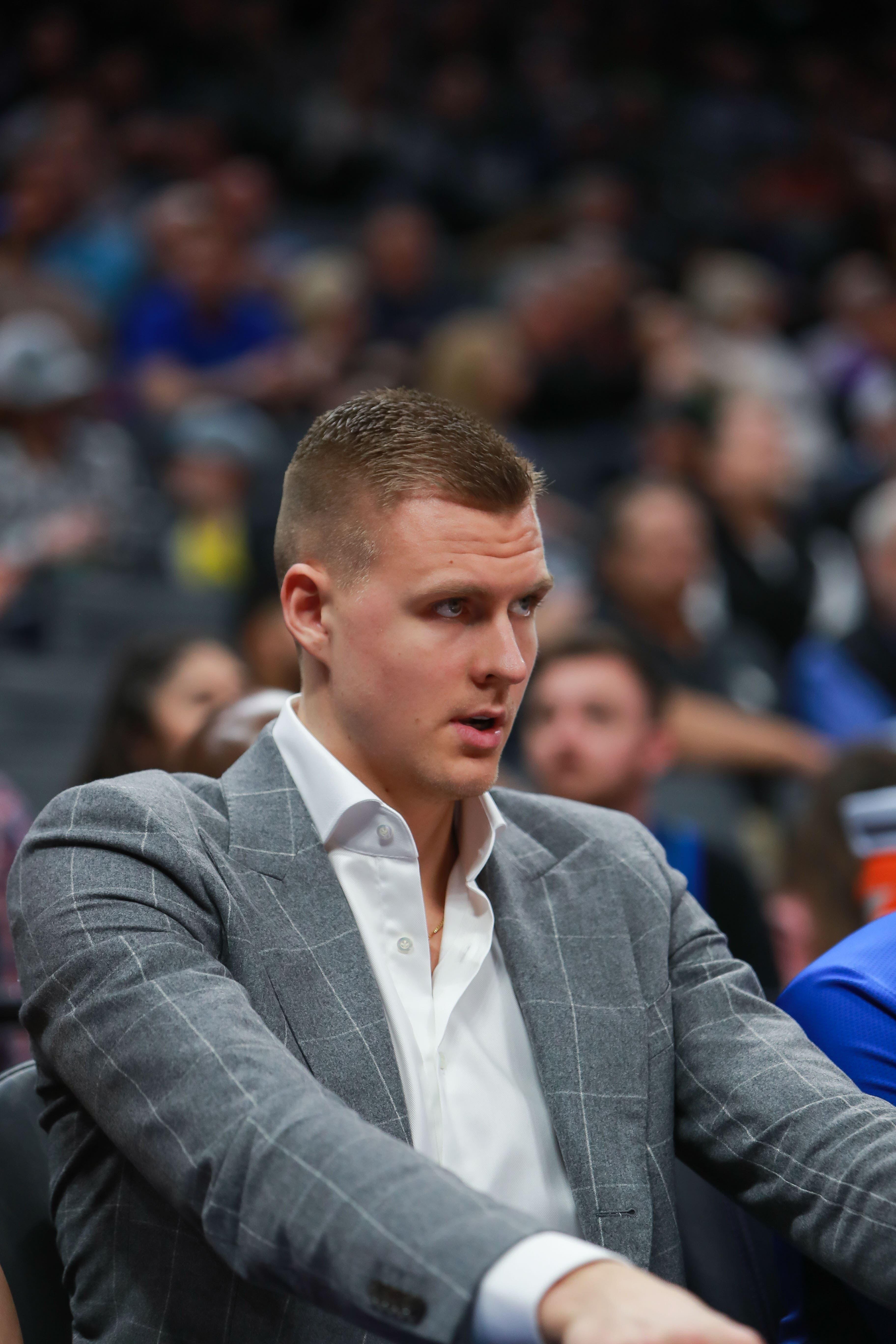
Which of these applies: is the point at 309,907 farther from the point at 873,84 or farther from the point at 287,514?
the point at 873,84

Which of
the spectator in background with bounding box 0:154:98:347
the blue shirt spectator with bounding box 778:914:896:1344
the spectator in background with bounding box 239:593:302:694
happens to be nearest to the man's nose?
the blue shirt spectator with bounding box 778:914:896:1344

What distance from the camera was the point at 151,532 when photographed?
532 centimetres

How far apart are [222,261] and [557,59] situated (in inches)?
183

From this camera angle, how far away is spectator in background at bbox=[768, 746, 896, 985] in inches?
106

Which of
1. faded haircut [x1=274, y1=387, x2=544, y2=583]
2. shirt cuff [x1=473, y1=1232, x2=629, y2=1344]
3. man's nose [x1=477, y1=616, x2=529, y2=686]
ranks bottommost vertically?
shirt cuff [x1=473, y1=1232, x2=629, y2=1344]

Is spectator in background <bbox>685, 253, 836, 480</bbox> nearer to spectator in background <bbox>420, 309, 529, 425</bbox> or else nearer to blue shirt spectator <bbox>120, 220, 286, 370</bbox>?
spectator in background <bbox>420, 309, 529, 425</bbox>

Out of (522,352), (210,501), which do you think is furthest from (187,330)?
(522,352)

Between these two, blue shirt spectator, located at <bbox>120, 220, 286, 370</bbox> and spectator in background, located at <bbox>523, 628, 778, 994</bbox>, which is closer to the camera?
spectator in background, located at <bbox>523, 628, 778, 994</bbox>

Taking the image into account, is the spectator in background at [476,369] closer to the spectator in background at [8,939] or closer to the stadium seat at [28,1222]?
the spectator in background at [8,939]

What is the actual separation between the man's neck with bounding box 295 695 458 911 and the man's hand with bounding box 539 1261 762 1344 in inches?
21.9

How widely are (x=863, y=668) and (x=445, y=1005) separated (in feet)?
12.0

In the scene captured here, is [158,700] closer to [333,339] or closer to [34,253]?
[333,339]

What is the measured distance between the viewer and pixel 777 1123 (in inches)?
57.0

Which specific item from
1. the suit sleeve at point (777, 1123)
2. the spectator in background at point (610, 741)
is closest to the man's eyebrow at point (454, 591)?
the suit sleeve at point (777, 1123)
